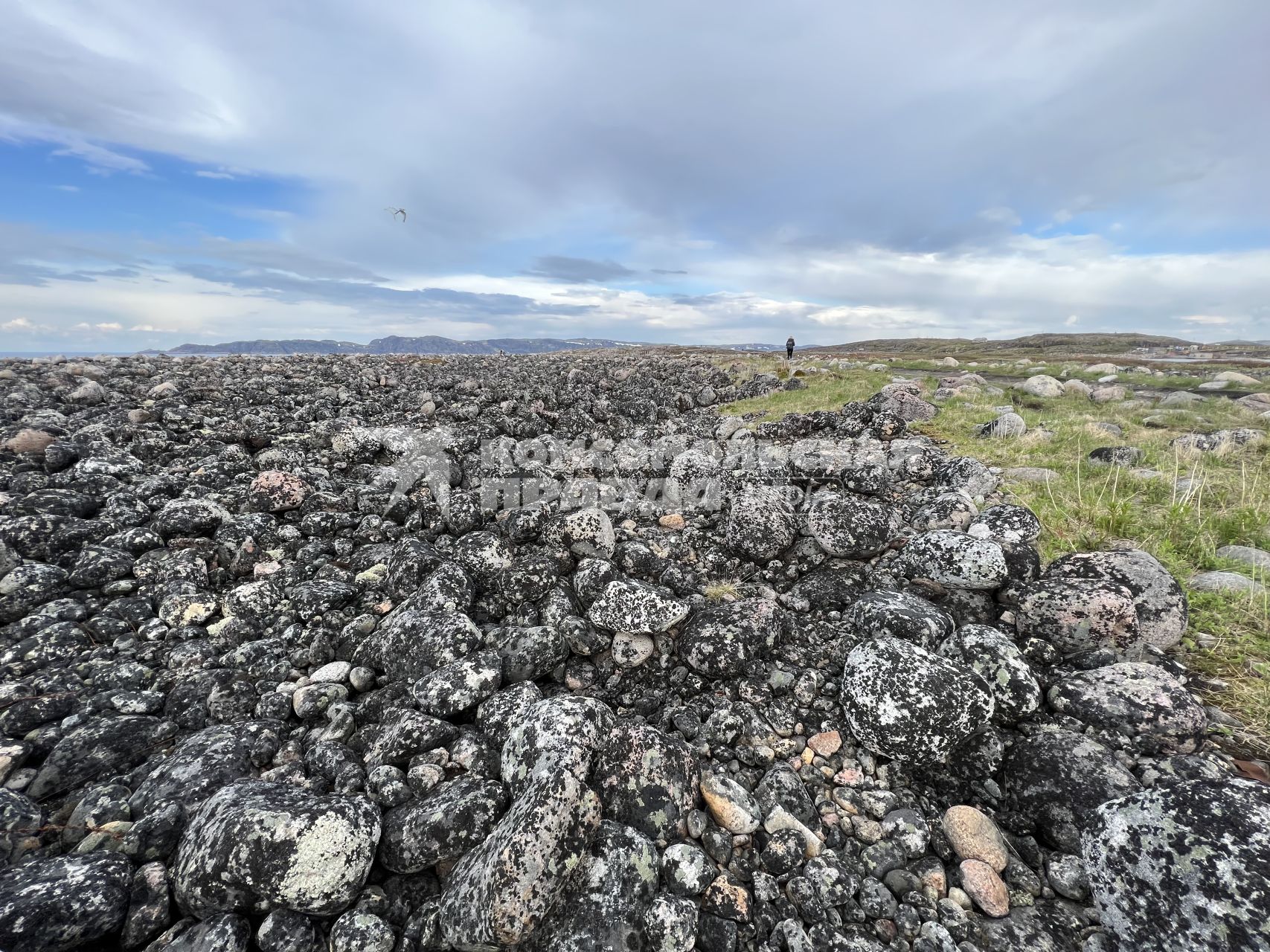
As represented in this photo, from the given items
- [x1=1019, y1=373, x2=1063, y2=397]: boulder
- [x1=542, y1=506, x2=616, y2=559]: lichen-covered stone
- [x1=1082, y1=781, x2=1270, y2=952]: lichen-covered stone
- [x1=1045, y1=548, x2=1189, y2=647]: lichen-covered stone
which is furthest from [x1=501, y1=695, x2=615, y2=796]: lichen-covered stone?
[x1=1019, y1=373, x2=1063, y2=397]: boulder

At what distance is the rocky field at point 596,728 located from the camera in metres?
2.49

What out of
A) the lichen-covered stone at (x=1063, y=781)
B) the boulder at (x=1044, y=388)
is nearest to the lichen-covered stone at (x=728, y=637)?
the lichen-covered stone at (x=1063, y=781)

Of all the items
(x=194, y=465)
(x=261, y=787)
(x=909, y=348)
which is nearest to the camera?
(x=261, y=787)

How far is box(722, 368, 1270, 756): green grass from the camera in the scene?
Result: 11.7ft

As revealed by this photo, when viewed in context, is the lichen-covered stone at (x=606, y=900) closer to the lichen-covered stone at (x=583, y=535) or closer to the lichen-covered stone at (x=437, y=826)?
the lichen-covered stone at (x=437, y=826)

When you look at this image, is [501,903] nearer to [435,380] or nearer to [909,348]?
[435,380]

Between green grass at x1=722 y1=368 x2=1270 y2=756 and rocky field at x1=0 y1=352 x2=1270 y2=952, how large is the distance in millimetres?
326

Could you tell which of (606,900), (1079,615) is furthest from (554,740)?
(1079,615)

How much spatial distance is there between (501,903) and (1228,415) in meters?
18.1

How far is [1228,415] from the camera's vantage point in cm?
1212

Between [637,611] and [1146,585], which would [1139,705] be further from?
[637,611]

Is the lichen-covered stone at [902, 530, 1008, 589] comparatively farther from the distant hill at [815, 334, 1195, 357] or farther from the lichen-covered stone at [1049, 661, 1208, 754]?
the distant hill at [815, 334, 1195, 357]

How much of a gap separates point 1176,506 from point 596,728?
658cm

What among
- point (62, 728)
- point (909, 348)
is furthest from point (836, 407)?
point (909, 348)
